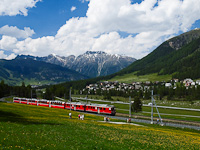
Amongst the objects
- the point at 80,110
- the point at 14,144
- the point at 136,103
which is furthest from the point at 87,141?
the point at 136,103

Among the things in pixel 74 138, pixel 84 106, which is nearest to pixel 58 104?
pixel 84 106

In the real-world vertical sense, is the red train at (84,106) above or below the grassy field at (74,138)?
below

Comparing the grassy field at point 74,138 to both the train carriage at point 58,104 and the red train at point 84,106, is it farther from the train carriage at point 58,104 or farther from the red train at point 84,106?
the train carriage at point 58,104

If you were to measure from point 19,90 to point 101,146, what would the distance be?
611ft

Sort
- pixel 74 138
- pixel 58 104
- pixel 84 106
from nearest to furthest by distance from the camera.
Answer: pixel 74 138, pixel 84 106, pixel 58 104

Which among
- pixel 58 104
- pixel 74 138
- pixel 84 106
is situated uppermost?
pixel 74 138

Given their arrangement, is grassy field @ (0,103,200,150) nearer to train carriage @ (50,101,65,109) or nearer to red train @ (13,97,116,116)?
red train @ (13,97,116,116)

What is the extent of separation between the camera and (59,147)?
56.1ft

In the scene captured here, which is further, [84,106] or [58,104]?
[58,104]

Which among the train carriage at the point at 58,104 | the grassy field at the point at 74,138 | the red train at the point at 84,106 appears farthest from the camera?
the train carriage at the point at 58,104

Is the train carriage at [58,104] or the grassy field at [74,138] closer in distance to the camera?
the grassy field at [74,138]

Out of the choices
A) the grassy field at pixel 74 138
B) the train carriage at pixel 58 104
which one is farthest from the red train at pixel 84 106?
the grassy field at pixel 74 138

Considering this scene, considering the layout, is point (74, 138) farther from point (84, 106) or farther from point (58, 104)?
point (58, 104)

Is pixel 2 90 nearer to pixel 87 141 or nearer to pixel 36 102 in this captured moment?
pixel 36 102
